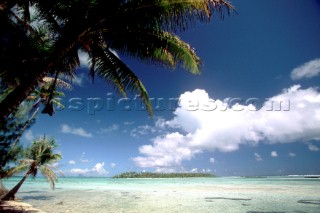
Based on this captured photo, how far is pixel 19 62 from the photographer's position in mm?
6551

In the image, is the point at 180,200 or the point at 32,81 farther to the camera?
the point at 180,200

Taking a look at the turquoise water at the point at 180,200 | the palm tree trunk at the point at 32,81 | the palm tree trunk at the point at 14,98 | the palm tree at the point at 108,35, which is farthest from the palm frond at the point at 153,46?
the turquoise water at the point at 180,200

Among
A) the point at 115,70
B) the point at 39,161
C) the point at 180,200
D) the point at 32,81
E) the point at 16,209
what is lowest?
the point at 180,200

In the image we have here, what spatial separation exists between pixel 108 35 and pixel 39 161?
43.0 ft

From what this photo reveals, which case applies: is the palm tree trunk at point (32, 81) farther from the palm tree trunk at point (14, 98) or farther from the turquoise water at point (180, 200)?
the turquoise water at point (180, 200)

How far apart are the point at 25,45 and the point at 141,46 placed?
304 centimetres

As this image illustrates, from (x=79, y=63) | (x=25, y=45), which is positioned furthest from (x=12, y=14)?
(x=79, y=63)

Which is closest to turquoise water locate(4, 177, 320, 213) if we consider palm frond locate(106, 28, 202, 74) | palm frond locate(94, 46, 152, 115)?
palm frond locate(94, 46, 152, 115)

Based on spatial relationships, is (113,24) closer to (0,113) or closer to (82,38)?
(82,38)

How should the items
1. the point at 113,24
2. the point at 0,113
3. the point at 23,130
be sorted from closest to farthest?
the point at 0,113 < the point at 113,24 < the point at 23,130

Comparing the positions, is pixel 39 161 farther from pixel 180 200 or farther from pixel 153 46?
pixel 153 46

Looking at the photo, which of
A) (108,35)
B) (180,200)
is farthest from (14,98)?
(180,200)

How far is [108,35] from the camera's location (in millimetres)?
6328

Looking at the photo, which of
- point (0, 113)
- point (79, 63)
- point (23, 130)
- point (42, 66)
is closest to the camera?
point (0, 113)
